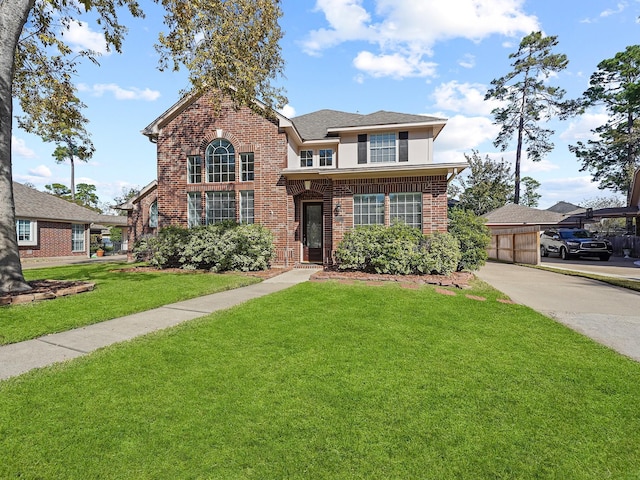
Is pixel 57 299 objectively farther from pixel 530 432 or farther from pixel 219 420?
pixel 530 432

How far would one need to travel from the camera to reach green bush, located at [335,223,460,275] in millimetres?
9508

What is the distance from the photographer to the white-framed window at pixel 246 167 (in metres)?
13.2

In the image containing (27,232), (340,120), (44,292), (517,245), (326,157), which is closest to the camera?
(44,292)

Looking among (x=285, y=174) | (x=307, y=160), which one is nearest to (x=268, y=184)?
(x=285, y=174)

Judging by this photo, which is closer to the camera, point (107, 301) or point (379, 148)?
point (107, 301)

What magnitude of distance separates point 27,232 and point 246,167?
17.4m

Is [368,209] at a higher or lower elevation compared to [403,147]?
lower

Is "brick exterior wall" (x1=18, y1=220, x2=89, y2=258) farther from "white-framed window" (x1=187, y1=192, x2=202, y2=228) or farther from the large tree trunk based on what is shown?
the large tree trunk

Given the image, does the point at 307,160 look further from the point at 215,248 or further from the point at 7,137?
the point at 7,137

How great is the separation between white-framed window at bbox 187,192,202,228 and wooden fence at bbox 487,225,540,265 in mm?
15972

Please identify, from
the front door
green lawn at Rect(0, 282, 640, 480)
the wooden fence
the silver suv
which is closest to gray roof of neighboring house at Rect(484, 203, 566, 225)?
the silver suv

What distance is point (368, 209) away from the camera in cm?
1223

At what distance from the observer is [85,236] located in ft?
81.8

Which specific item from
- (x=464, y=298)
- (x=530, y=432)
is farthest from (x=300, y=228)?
(x=530, y=432)
